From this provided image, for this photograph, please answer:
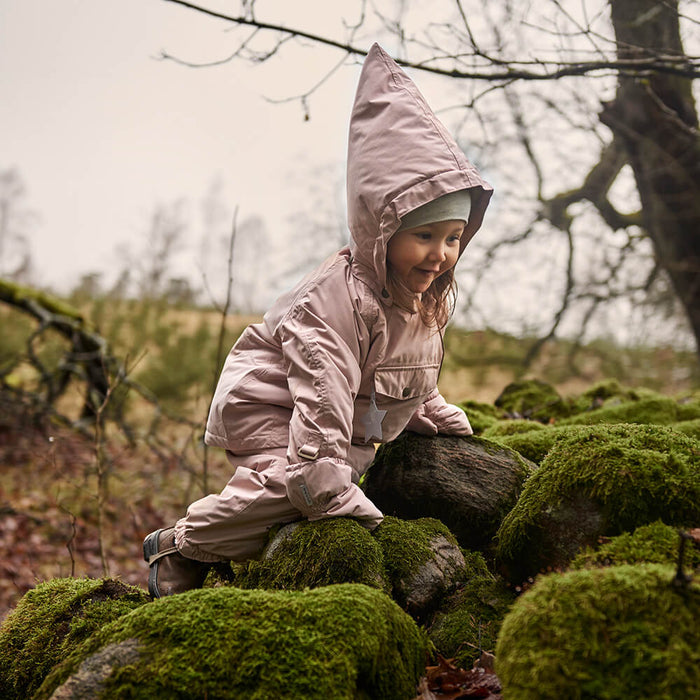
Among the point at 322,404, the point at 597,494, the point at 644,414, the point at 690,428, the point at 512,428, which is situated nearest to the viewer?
the point at 597,494

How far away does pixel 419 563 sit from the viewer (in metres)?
2.55

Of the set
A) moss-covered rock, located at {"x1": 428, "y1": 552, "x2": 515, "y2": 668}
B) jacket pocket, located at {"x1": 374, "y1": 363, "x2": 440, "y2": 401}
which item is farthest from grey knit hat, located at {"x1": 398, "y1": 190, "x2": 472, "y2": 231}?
moss-covered rock, located at {"x1": 428, "y1": 552, "x2": 515, "y2": 668}

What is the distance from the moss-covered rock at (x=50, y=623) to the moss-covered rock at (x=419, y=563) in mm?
1078

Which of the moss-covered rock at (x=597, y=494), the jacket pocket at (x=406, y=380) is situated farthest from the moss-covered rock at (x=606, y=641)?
the jacket pocket at (x=406, y=380)

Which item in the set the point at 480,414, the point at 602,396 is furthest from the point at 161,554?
the point at 602,396

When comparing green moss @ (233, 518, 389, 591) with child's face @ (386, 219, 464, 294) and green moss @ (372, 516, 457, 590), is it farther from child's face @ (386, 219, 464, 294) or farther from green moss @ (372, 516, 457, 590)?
child's face @ (386, 219, 464, 294)

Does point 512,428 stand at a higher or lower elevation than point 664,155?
lower

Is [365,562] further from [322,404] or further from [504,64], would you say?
[504,64]

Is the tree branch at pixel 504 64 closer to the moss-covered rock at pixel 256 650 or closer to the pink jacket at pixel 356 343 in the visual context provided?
the pink jacket at pixel 356 343

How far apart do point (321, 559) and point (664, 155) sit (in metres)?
6.61

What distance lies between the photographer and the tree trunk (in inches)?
250

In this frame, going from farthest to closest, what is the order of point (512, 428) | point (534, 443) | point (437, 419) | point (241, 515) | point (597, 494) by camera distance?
1. point (512, 428)
2. point (534, 443)
3. point (437, 419)
4. point (241, 515)
5. point (597, 494)

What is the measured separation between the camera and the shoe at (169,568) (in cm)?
277

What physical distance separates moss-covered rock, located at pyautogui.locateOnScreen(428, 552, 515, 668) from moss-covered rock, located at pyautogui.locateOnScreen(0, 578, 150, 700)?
126cm
